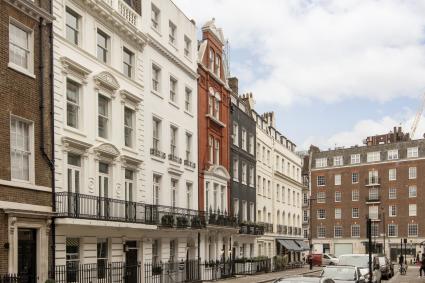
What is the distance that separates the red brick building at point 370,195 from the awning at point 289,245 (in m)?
30.6

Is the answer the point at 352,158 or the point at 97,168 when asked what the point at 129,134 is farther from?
the point at 352,158

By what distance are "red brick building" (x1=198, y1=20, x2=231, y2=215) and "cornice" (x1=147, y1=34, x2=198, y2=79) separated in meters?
1.63

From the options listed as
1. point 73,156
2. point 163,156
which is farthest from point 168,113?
point 73,156

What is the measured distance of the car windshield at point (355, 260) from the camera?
1260 inches

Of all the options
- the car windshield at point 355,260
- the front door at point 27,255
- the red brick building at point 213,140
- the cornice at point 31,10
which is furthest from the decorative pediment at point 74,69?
the car windshield at point 355,260

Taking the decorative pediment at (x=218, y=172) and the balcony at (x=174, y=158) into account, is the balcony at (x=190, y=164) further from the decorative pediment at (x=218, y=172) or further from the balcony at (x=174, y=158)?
the decorative pediment at (x=218, y=172)

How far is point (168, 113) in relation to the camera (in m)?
32.3

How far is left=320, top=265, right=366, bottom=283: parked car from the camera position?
78.7 ft

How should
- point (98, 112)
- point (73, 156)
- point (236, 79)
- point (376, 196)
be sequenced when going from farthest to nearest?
1. point (376, 196)
2. point (236, 79)
3. point (98, 112)
4. point (73, 156)

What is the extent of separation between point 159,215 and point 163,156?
10.9ft

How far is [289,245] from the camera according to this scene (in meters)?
58.9

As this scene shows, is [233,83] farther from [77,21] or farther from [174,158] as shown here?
[77,21]

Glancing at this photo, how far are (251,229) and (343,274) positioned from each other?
895 inches

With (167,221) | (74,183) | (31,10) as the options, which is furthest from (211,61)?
(31,10)
